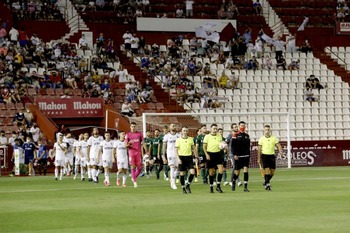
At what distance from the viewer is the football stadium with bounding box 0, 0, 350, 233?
30.8 meters

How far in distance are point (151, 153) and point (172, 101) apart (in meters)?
12.5

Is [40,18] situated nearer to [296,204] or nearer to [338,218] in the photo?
[296,204]

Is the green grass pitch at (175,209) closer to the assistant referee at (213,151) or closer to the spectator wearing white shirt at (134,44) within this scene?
the assistant referee at (213,151)

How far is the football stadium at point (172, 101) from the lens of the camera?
30.8 metres

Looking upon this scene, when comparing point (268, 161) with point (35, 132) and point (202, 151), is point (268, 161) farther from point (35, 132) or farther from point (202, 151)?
point (35, 132)

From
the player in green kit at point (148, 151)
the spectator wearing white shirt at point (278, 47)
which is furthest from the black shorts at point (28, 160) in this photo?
the spectator wearing white shirt at point (278, 47)

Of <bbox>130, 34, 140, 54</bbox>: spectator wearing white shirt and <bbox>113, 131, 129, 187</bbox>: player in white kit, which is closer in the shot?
<bbox>113, 131, 129, 187</bbox>: player in white kit

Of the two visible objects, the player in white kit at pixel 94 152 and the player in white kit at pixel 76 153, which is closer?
the player in white kit at pixel 94 152

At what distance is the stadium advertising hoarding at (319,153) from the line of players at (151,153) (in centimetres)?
1137

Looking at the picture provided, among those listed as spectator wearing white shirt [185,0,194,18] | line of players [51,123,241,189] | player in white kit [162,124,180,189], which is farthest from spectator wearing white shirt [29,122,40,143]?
spectator wearing white shirt [185,0,194,18]

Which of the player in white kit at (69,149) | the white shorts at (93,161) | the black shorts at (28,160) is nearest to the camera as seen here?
the white shorts at (93,161)

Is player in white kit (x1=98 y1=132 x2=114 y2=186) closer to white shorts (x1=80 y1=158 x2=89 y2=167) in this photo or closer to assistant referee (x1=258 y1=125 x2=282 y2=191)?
white shorts (x1=80 y1=158 x2=89 y2=167)

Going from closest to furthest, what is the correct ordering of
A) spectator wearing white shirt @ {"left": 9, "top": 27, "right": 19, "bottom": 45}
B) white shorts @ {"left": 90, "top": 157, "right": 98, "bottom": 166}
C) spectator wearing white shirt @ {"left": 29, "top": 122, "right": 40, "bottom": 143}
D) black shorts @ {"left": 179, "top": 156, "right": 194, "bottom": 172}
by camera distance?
black shorts @ {"left": 179, "top": 156, "right": 194, "bottom": 172}
white shorts @ {"left": 90, "top": 157, "right": 98, "bottom": 166}
spectator wearing white shirt @ {"left": 29, "top": 122, "right": 40, "bottom": 143}
spectator wearing white shirt @ {"left": 9, "top": 27, "right": 19, "bottom": 45}

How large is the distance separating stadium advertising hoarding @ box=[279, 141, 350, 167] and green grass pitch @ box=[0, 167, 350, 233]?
17.3 m
